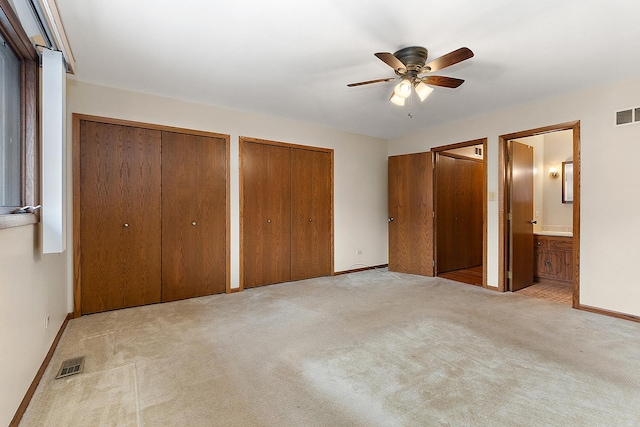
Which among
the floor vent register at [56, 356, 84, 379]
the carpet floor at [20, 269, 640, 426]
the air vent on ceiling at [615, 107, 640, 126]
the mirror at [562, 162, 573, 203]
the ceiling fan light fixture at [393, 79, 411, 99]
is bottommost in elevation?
the carpet floor at [20, 269, 640, 426]

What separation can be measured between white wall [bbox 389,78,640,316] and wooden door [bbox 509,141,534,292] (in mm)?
737

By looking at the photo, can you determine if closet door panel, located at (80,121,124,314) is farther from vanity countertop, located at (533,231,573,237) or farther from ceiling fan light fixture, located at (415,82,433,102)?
vanity countertop, located at (533,231,573,237)

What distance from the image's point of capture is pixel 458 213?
5.47 meters

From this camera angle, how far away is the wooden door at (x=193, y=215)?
3.55m

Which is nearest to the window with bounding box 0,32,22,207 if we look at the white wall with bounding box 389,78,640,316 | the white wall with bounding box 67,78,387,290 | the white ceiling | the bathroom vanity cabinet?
the white ceiling

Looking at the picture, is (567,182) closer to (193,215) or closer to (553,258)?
(553,258)

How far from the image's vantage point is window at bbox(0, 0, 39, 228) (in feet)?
5.85

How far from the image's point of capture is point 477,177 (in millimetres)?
5879

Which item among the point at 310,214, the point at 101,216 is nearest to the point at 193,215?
the point at 101,216

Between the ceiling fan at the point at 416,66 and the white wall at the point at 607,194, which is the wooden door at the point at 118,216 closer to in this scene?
the ceiling fan at the point at 416,66

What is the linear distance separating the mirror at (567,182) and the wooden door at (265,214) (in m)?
4.40

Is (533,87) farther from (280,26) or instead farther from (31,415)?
(31,415)

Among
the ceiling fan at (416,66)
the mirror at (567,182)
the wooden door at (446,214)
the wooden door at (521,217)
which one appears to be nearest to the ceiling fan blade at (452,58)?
the ceiling fan at (416,66)

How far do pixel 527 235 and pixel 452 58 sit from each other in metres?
3.38
